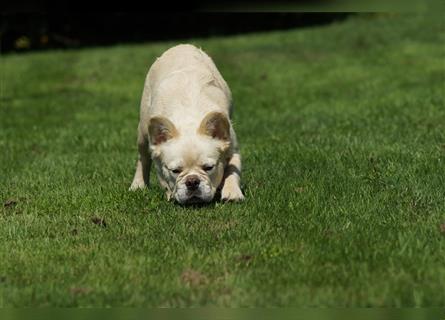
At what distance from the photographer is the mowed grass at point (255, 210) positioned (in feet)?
16.8

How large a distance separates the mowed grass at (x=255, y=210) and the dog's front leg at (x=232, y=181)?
187 millimetres

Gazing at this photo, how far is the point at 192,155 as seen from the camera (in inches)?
295

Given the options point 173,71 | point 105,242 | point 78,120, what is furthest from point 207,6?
point 78,120

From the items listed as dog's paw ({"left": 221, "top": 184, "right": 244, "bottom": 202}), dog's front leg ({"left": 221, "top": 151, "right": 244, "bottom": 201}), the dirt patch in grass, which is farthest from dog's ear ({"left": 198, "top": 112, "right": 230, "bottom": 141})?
the dirt patch in grass

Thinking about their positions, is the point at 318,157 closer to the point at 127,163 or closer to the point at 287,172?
the point at 287,172

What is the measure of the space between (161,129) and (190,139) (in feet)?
1.00

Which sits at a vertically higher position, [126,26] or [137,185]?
[137,185]

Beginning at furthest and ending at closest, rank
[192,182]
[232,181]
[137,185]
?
[137,185] < [232,181] < [192,182]

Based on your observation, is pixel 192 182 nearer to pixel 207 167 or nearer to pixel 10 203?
pixel 207 167

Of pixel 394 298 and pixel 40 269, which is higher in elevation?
pixel 394 298

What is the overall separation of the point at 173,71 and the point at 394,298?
465cm

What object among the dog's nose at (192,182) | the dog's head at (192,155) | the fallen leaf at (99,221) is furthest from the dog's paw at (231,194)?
the fallen leaf at (99,221)

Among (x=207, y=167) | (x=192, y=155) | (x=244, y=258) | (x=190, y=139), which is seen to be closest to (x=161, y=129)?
(x=190, y=139)

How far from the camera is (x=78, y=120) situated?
14078 mm
